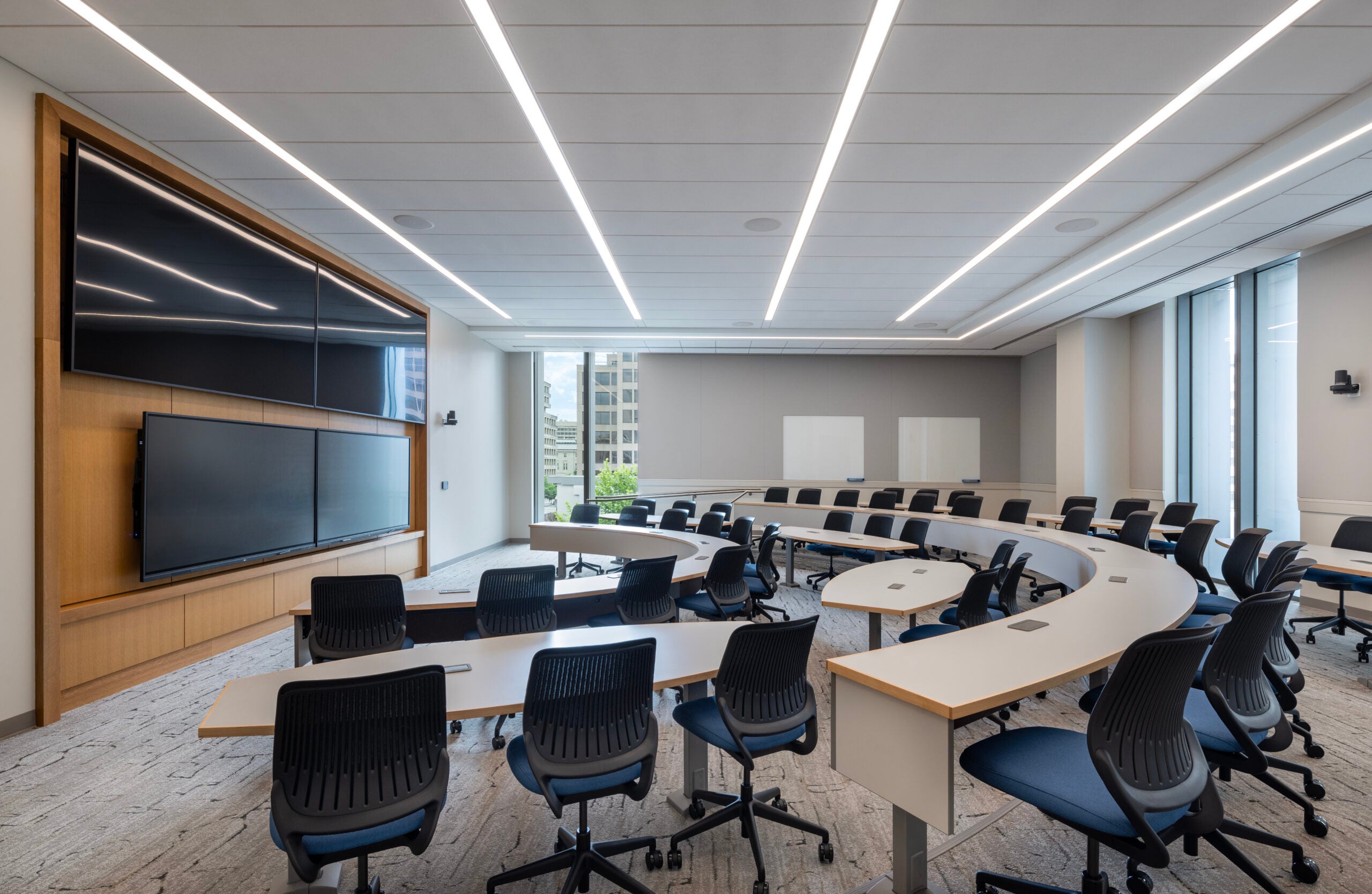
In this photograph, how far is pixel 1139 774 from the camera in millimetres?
1882

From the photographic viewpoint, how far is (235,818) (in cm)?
280

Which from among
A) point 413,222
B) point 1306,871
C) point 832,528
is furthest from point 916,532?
point 413,222

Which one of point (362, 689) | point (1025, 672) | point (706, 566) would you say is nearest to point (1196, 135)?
point (1025, 672)

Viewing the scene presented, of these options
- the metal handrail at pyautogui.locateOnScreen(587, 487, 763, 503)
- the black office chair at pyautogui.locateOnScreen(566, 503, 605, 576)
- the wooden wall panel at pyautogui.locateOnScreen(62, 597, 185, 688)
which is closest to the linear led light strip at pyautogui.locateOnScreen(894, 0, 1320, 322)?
the black office chair at pyautogui.locateOnScreen(566, 503, 605, 576)

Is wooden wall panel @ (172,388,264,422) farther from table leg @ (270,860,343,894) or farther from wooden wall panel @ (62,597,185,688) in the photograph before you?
table leg @ (270,860,343,894)

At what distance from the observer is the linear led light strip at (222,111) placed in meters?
3.17

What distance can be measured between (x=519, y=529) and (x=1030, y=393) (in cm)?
941

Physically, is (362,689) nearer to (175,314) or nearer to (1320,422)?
(175,314)

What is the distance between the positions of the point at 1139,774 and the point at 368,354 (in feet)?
23.5

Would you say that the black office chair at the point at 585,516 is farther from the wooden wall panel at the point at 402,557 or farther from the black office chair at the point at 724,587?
Answer: the black office chair at the point at 724,587

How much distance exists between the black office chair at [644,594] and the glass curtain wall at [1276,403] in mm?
6555

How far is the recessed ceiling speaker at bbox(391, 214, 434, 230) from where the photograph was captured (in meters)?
5.57

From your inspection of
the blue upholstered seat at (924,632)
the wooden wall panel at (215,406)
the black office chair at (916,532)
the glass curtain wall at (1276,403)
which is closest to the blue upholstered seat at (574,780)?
the blue upholstered seat at (924,632)

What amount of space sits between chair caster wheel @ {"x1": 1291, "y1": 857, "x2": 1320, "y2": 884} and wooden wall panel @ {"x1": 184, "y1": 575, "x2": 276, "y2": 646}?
245 inches
